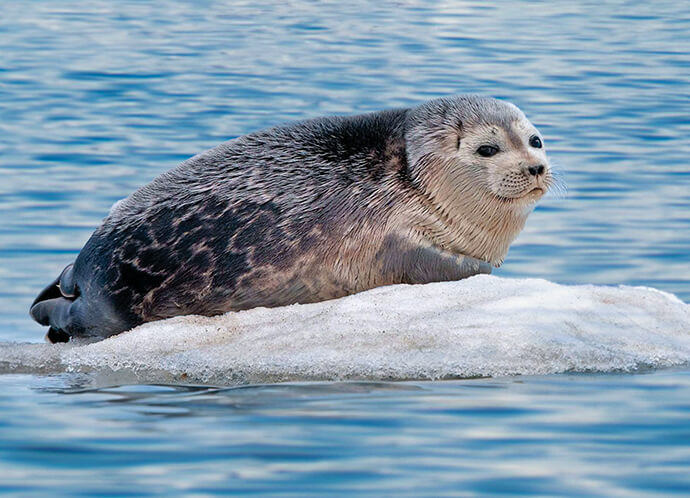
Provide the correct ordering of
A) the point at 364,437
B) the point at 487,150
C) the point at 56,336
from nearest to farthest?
the point at 364,437
the point at 487,150
the point at 56,336

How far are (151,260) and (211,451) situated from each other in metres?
2.47

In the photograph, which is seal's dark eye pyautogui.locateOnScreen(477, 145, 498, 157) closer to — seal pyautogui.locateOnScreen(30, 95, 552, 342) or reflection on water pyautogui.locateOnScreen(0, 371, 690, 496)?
seal pyautogui.locateOnScreen(30, 95, 552, 342)

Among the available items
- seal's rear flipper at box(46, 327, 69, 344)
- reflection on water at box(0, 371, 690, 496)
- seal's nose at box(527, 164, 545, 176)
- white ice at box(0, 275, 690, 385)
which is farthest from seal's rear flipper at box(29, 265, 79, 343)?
seal's nose at box(527, 164, 545, 176)

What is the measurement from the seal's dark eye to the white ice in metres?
0.64

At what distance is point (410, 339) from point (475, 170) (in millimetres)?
1284

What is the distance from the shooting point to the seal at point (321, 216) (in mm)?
6969

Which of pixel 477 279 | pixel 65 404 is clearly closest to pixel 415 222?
pixel 477 279

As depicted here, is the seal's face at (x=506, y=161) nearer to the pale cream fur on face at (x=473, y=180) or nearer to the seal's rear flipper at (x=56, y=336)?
the pale cream fur on face at (x=473, y=180)

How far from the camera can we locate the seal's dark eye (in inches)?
280

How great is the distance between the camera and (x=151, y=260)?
7094 millimetres

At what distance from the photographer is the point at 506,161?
709cm

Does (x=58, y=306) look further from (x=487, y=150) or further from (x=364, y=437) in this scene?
(x=364, y=437)

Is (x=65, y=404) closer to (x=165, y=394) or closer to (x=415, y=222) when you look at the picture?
(x=165, y=394)

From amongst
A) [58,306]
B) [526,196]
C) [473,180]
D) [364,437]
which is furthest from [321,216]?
[364,437]
